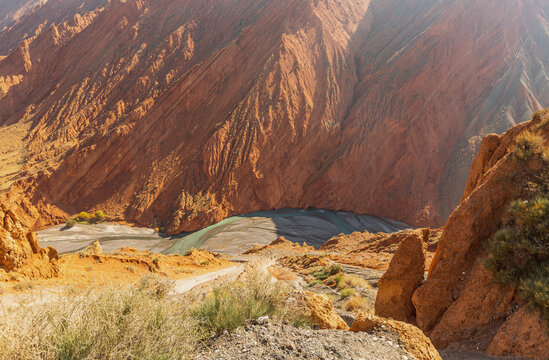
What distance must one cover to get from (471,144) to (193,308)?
3300cm

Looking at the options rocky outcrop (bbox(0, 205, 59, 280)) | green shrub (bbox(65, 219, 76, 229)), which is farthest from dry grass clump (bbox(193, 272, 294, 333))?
green shrub (bbox(65, 219, 76, 229))

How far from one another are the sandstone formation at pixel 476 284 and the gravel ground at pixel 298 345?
69.6 inches

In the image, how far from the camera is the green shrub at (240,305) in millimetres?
3445

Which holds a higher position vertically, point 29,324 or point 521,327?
point 29,324

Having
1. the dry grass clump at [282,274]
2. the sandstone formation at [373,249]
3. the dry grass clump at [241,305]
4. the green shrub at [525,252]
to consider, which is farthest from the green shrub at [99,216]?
the green shrub at [525,252]

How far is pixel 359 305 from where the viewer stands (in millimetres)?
7484

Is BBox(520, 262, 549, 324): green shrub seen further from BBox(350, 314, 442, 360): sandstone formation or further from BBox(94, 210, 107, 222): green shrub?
BBox(94, 210, 107, 222): green shrub

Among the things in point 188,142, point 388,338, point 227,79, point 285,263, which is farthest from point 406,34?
point 388,338

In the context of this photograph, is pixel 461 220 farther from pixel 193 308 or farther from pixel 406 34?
pixel 406 34

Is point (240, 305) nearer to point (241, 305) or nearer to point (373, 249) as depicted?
point (241, 305)

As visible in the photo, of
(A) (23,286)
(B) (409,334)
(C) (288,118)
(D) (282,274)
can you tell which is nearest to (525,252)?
(B) (409,334)

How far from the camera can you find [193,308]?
3.87 m

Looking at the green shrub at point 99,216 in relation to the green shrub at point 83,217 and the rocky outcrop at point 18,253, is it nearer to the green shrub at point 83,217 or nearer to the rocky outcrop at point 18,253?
the green shrub at point 83,217

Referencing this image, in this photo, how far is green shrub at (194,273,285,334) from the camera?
345cm
